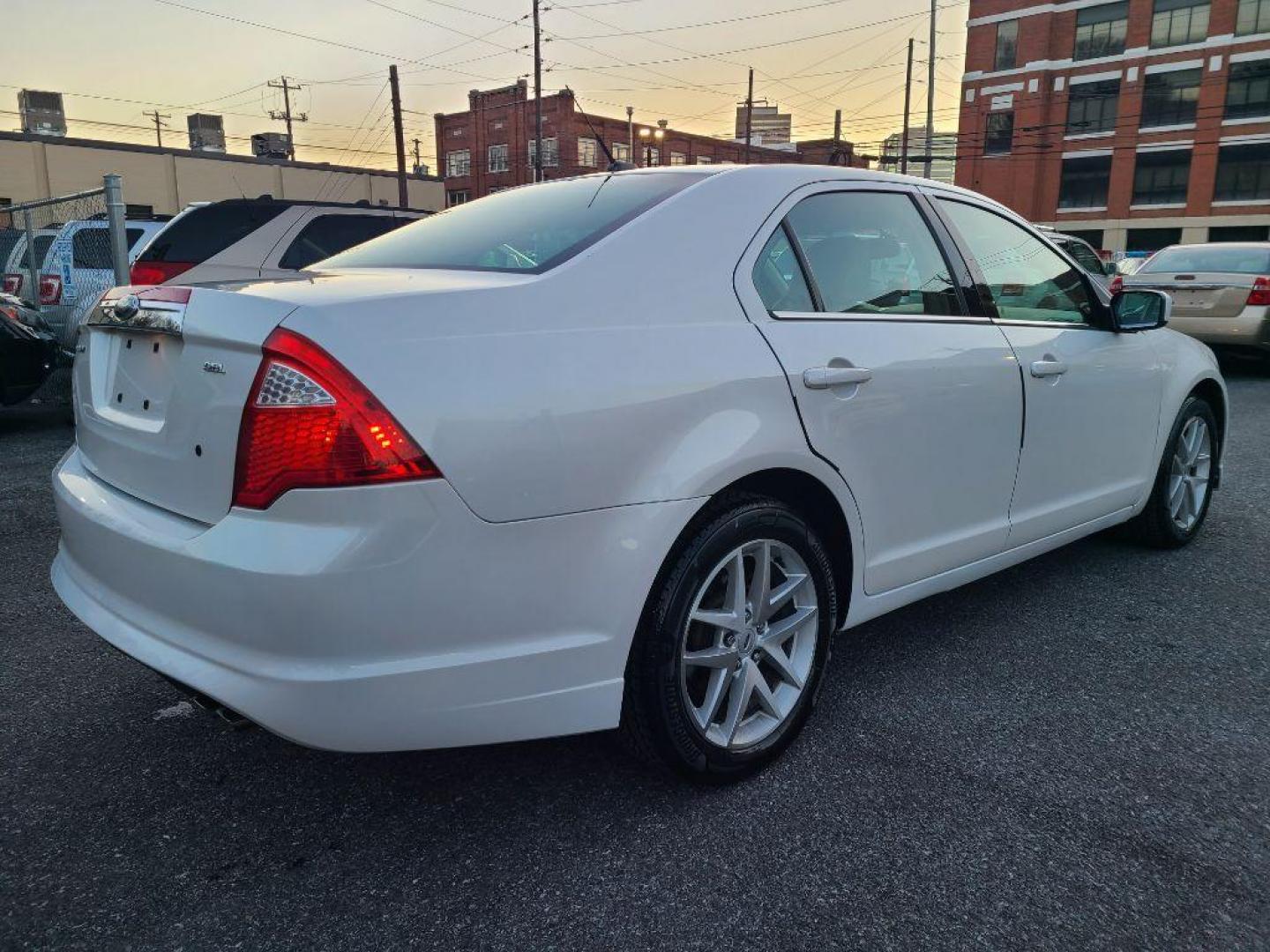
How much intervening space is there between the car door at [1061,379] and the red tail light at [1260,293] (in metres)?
7.99

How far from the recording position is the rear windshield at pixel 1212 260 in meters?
10.8

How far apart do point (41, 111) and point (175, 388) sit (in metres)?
55.4

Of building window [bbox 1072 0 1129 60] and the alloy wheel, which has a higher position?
building window [bbox 1072 0 1129 60]

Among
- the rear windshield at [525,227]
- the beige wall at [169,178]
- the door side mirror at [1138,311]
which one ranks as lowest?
the door side mirror at [1138,311]

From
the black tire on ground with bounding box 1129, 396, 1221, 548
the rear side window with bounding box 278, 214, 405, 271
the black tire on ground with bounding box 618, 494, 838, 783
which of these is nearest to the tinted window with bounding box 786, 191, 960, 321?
the black tire on ground with bounding box 618, 494, 838, 783

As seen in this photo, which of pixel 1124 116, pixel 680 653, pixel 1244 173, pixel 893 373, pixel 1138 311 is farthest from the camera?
pixel 1124 116

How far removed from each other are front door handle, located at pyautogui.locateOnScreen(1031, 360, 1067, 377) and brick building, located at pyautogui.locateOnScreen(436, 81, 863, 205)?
50649 millimetres

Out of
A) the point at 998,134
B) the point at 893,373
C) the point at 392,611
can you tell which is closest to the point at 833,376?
the point at 893,373

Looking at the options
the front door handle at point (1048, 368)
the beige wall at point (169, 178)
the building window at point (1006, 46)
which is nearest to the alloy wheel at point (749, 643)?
the front door handle at point (1048, 368)

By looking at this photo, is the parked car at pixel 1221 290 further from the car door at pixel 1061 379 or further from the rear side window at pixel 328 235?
the rear side window at pixel 328 235

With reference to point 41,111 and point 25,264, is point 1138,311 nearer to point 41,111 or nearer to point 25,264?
point 25,264

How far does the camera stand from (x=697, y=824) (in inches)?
88.5

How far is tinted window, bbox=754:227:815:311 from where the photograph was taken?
2463 millimetres

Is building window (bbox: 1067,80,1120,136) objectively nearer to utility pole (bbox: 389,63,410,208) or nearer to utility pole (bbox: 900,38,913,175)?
utility pole (bbox: 900,38,913,175)
